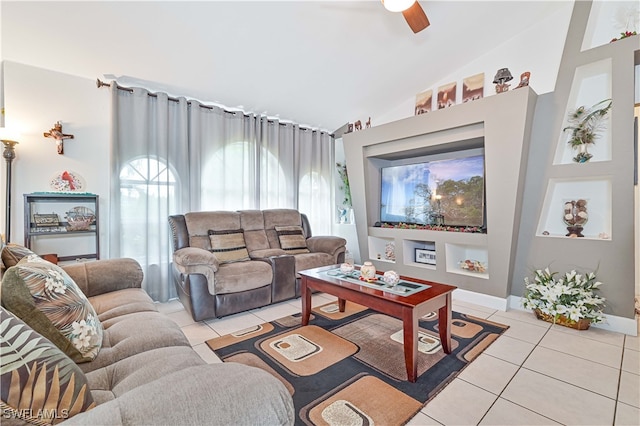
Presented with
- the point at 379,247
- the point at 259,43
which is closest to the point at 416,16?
the point at 259,43

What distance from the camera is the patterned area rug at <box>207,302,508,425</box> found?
1.59 meters

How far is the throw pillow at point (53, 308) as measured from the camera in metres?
1.08

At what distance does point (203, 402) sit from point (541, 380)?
2130mm

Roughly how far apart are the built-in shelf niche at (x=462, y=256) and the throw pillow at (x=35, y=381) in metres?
3.45

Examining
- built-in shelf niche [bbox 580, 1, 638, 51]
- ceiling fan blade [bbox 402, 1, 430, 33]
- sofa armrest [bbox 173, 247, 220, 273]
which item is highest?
built-in shelf niche [bbox 580, 1, 638, 51]

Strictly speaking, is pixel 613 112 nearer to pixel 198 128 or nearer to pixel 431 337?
pixel 431 337

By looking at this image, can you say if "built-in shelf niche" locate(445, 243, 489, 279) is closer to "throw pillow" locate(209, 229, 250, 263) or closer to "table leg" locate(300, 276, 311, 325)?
"table leg" locate(300, 276, 311, 325)

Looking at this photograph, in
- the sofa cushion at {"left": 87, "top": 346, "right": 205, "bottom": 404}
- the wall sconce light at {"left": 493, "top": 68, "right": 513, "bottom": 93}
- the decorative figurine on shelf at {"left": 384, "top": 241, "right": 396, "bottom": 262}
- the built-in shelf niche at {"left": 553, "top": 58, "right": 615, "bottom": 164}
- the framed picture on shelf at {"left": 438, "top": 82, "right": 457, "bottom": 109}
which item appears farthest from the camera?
the decorative figurine on shelf at {"left": 384, "top": 241, "right": 396, "bottom": 262}

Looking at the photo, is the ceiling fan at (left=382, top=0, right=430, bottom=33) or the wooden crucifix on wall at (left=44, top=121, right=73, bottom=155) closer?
the ceiling fan at (left=382, top=0, right=430, bottom=33)

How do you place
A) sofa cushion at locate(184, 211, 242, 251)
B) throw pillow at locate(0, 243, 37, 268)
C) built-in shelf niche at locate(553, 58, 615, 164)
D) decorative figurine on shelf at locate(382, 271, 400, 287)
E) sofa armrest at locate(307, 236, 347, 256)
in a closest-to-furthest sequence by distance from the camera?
1. throw pillow at locate(0, 243, 37, 268)
2. decorative figurine on shelf at locate(382, 271, 400, 287)
3. built-in shelf niche at locate(553, 58, 615, 164)
4. sofa cushion at locate(184, 211, 242, 251)
5. sofa armrest at locate(307, 236, 347, 256)

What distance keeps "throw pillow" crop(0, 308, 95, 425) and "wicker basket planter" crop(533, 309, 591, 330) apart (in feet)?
11.1

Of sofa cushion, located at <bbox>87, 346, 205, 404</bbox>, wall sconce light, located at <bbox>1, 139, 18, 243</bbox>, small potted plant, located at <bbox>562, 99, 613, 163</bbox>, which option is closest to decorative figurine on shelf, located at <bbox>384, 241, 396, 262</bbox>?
small potted plant, located at <bbox>562, 99, 613, 163</bbox>

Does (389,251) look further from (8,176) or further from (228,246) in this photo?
Result: (8,176)

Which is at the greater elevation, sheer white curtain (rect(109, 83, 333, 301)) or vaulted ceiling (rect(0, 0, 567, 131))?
vaulted ceiling (rect(0, 0, 567, 131))
